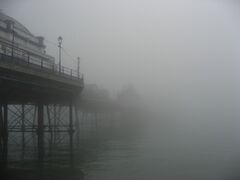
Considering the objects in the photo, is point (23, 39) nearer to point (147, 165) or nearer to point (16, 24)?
point (16, 24)

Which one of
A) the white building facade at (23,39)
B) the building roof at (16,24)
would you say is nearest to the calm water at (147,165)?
the white building facade at (23,39)

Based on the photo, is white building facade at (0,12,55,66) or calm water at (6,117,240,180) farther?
white building facade at (0,12,55,66)

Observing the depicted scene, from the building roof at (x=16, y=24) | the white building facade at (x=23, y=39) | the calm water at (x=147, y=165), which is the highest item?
the building roof at (x=16, y=24)

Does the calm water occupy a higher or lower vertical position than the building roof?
lower

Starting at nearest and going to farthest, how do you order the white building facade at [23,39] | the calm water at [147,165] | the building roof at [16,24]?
the calm water at [147,165] < the white building facade at [23,39] < the building roof at [16,24]

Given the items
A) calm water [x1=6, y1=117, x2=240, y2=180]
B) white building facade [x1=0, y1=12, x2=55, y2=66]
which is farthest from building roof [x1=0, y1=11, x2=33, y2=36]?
calm water [x1=6, y1=117, x2=240, y2=180]

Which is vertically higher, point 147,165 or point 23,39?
point 23,39

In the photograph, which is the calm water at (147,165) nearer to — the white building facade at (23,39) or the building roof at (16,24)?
the white building facade at (23,39)

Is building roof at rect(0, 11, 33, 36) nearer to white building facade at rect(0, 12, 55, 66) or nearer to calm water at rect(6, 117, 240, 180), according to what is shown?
white building facade at rect(0, 12, 55, 66)

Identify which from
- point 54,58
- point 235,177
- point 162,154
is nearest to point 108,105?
point 54,58

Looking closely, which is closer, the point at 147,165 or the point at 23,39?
the point at 147,165

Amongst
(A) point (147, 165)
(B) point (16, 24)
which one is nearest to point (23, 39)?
(B) point (16, 24)

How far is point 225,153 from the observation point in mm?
38781

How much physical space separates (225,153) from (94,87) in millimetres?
41843
